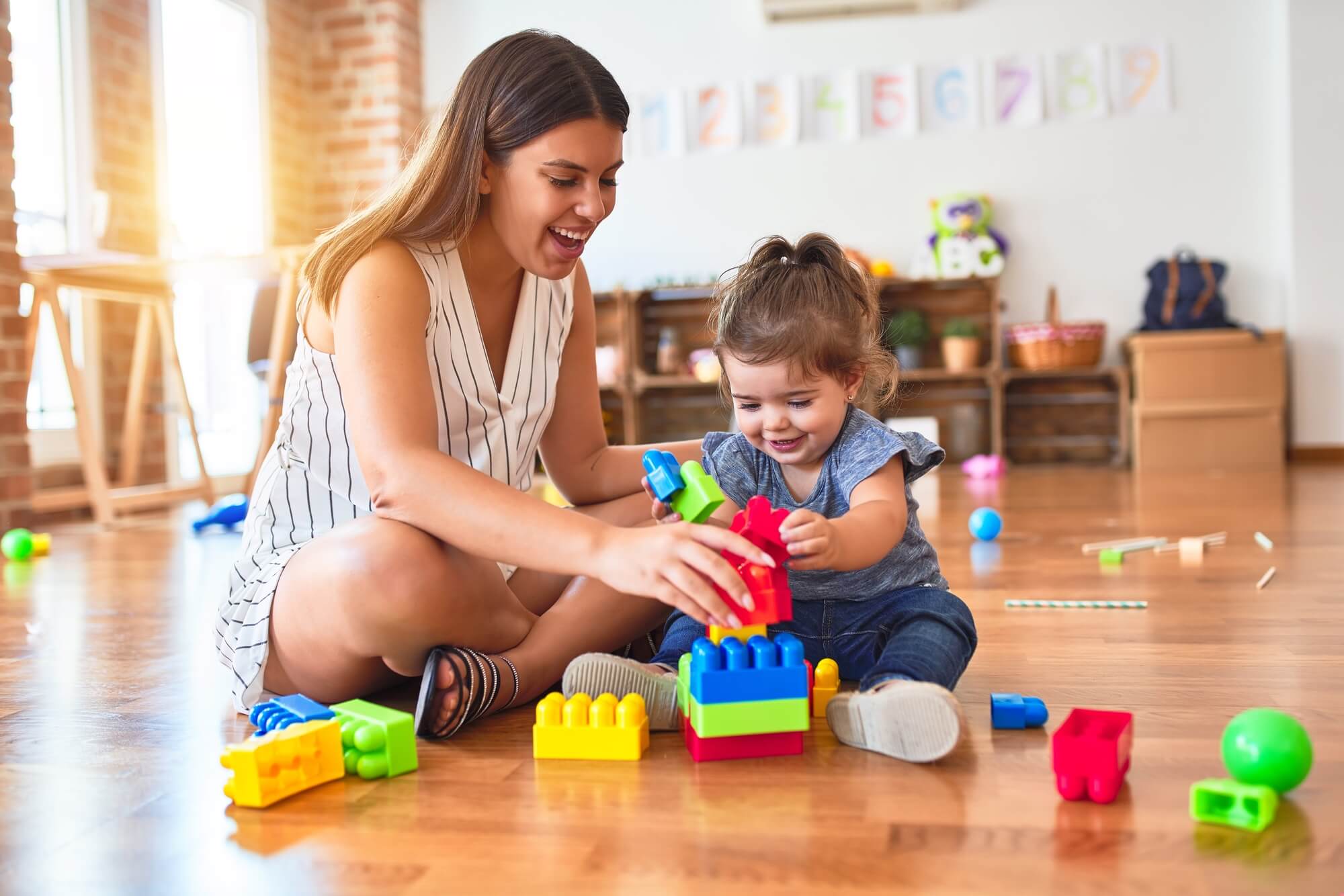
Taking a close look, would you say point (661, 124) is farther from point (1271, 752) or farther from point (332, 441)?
point (1271, 752)

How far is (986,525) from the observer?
8.14 ft

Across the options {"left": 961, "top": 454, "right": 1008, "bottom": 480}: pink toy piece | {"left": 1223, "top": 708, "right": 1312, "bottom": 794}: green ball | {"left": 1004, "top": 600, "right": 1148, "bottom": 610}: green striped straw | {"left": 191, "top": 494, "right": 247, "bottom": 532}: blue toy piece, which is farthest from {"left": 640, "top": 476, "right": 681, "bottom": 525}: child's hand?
{"left": 961, "top": 454, "right": 1008, "bottom": 480}: pink toy piece

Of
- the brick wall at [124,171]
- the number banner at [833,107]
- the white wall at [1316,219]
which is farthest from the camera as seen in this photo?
the number banner at [833,107]

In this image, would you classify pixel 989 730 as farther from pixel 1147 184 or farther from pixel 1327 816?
pixel 1147 184

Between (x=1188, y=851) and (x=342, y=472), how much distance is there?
2.93 feet

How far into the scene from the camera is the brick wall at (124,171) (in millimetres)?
3818

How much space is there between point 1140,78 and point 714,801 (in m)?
4.66

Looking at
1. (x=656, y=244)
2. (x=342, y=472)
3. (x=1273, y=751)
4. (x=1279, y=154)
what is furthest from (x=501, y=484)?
(x=1279, y=154)

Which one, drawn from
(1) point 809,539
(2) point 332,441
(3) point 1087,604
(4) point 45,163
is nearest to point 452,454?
(2) point 332,441

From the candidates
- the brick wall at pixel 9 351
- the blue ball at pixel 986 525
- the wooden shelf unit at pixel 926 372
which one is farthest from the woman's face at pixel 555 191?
the wooden shelf unit at pixel 926 372

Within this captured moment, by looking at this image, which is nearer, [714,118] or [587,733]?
[587,733]

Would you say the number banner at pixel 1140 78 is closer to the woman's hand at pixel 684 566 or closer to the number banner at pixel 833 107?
the number banner at pixel 833 107

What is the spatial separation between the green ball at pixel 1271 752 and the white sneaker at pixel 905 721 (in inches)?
8.4

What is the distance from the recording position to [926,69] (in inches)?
193
